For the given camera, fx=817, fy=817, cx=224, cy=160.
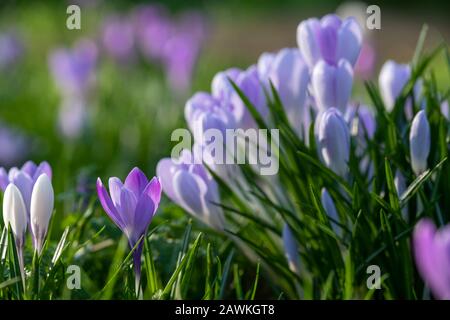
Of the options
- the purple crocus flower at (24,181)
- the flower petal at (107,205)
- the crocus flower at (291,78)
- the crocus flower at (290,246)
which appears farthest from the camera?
the crocus flower at (291,78)

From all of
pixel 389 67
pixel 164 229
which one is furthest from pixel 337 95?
pixel 164 229

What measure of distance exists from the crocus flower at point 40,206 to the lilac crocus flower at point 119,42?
9.40ft

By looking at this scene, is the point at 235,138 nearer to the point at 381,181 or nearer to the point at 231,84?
the point at 231,84

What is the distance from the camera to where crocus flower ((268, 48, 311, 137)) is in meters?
1.39

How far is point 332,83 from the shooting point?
1.31m

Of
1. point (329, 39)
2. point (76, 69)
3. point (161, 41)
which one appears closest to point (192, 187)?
point (329, 39)

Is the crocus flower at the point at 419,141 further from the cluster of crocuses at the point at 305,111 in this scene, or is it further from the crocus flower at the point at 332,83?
the crocus flower at the point at 332,83

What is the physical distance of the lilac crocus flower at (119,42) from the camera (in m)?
3.89

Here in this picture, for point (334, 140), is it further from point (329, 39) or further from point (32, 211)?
point (32, 211)

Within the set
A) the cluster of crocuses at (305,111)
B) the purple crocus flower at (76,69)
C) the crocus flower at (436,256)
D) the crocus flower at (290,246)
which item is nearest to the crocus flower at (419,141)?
the cluster of crocuses at (305,111)

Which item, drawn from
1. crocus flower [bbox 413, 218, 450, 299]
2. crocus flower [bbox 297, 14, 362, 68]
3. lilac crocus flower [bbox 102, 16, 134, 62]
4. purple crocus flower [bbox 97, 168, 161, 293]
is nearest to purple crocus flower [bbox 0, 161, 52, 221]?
purple crocus flower [bbox 97, 168, 161, 293]

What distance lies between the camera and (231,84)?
1.36 m

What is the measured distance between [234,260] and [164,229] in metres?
0.16

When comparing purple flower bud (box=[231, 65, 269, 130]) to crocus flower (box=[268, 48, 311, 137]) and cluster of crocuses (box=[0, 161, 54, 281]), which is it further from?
cluster of crocuses (box=[0, 161, 54, 281])
